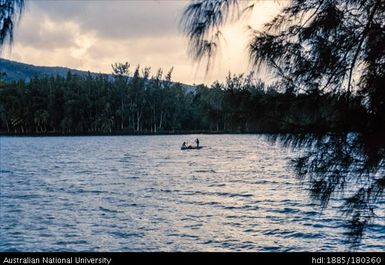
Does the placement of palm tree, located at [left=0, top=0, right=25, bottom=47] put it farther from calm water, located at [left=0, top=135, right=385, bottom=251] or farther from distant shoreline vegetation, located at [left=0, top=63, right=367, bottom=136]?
distant shoreline vegetation, located at [left=0, top=63, right=367, bottom=136]

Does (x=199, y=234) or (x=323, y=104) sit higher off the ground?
(x=323, y=104)

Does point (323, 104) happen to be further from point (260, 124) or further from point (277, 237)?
point (277, 237)

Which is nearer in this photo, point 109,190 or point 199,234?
point 199,234

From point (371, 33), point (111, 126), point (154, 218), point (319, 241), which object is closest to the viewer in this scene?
point (371, 33)

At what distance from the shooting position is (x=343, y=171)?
3.61m

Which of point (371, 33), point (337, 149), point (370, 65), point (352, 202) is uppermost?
point (371, 33)

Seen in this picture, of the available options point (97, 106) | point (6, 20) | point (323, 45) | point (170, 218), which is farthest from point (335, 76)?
point (97, 106)

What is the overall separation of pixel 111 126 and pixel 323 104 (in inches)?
5106

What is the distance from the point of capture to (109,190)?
28.9 metres

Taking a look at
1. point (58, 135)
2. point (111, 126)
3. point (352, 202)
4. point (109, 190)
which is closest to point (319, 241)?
point (352, 202)

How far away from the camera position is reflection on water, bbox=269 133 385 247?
3.43 m

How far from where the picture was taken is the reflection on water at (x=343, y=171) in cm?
343

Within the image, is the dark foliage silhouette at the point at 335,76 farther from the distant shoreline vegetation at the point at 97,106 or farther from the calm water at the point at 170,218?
the distant shoreline vegetation at the point at 97,106

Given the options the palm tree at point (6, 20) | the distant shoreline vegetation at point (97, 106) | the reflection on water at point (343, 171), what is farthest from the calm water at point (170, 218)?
the distant shoreline vegetation at point (97, 106)
